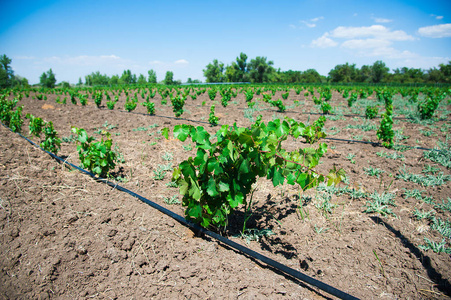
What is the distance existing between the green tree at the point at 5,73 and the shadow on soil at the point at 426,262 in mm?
88545

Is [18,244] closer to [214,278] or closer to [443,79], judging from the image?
[214,278]

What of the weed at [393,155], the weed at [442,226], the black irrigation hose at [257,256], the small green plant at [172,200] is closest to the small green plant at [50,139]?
the black irrigation hose at [257,256]

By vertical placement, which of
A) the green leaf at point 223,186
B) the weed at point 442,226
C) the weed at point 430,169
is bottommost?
the weed at point 442,226

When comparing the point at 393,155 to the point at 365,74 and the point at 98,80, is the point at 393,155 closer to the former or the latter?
the point at 365,74

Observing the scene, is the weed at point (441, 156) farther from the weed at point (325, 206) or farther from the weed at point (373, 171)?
the weed at point (325, 206)

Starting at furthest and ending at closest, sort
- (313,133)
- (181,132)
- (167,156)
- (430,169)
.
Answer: (167,156), (430,169), (313,133), (181,132)

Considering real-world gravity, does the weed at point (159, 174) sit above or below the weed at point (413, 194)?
above

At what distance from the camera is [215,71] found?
81562 millimetres

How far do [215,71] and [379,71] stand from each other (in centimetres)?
6105

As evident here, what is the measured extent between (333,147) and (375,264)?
3.99 metres

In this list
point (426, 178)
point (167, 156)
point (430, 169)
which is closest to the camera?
point (426, 178)

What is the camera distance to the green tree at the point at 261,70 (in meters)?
73.0

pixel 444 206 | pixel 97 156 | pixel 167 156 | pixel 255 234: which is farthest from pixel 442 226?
pixel 97 156

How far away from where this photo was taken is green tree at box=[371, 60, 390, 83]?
80.9m
